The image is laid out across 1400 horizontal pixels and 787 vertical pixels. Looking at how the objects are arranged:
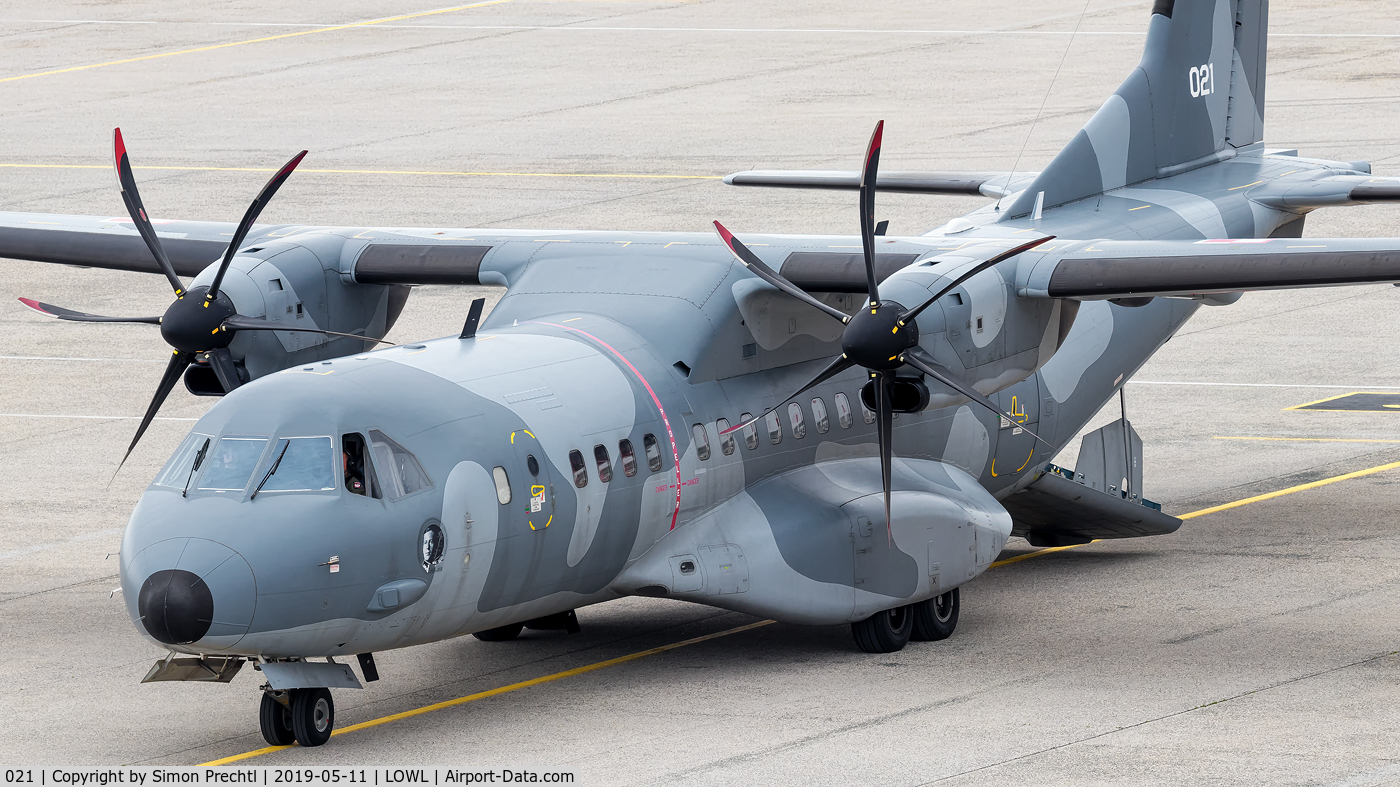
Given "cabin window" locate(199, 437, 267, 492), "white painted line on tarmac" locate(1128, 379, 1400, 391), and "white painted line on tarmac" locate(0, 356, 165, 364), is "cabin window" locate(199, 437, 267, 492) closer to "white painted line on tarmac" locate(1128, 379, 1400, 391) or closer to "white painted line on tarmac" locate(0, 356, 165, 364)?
"white painted line on tarmac" locate(0, 356, 165, 364)

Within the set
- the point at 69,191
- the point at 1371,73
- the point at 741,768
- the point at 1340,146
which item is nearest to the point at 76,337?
the point at 69,191

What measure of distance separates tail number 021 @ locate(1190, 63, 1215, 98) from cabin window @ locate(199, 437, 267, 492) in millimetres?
14864

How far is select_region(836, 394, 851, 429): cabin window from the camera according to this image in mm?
21453

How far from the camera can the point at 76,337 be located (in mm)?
39594

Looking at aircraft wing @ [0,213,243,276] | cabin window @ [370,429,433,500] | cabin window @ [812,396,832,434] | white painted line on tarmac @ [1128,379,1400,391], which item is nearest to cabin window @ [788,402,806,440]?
cabin window @ [812,396,832,434]

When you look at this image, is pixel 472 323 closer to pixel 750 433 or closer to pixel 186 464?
pixel 750 433

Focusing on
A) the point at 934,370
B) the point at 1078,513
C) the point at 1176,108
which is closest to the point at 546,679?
the point at 934,370

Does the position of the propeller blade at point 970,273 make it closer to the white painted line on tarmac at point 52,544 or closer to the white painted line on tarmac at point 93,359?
the white painted line on tarmac at point 52,544

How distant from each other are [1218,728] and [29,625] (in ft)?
41.4

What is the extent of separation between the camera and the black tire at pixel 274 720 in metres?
17.1

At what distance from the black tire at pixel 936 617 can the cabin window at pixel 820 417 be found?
82.7 inches

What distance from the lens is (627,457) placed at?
19062 mm

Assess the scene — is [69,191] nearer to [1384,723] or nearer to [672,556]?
[672,556]

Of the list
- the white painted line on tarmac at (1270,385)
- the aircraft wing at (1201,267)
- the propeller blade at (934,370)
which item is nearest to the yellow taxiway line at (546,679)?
the propeller blade at (934,370)
